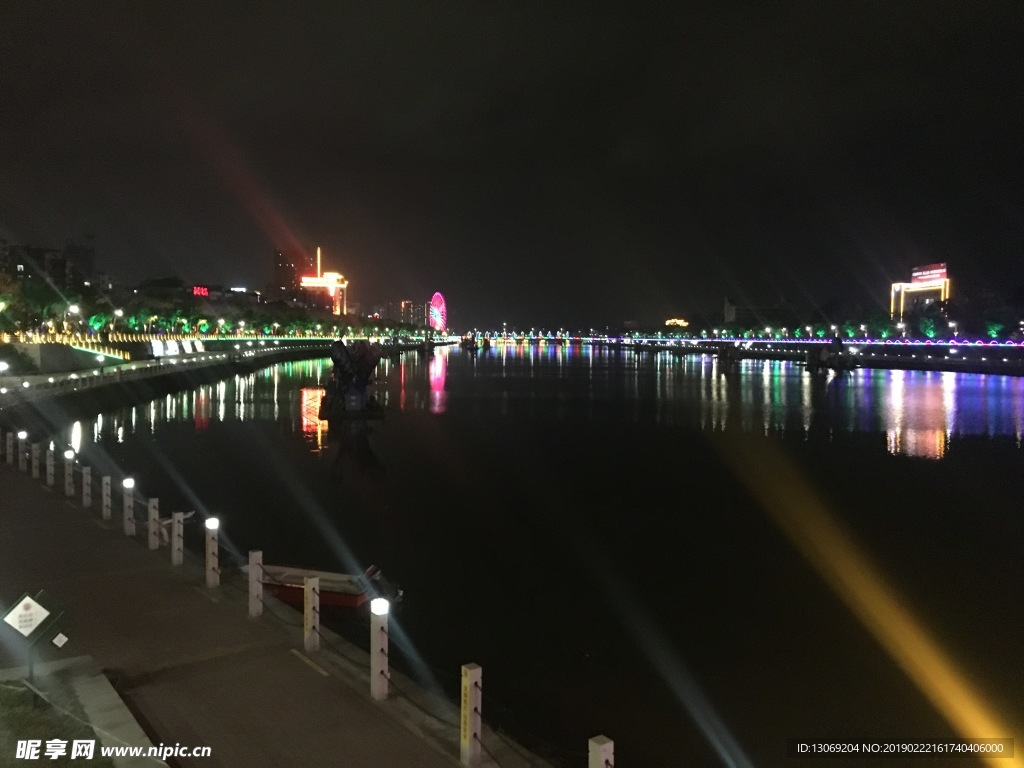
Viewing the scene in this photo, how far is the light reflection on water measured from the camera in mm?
31297

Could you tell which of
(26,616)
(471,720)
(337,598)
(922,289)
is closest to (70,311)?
(337,598)

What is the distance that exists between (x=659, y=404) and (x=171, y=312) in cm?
6182

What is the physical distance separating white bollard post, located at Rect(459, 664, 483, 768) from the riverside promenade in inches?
4.5

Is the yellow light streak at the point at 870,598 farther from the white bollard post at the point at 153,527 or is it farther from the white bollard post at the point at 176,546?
the white bollard post at the point at 153,527

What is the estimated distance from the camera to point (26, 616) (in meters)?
5.52

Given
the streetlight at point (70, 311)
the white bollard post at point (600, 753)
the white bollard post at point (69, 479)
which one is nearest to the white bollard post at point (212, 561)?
the white bollard post at point (600, 753)

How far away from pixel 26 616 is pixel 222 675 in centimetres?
147

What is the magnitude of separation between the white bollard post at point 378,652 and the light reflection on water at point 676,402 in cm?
2034

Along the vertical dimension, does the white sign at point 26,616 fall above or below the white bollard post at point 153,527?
above

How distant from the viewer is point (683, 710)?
816 cm

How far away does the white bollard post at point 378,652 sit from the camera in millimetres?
5906

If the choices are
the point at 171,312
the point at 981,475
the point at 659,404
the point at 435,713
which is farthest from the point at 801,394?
the point at 171,312

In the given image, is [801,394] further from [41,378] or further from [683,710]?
[683,710]

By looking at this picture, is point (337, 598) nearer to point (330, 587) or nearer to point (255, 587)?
point (330, 587)
